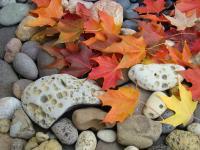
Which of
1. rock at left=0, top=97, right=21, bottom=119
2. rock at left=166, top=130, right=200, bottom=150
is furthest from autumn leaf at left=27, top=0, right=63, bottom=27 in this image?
rock at left=166, top=130, right=200, bottom=150

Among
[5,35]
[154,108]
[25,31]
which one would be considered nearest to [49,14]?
[25,31]

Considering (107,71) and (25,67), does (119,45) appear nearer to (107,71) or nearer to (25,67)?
(107,71)

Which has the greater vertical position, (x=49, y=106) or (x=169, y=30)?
(x=169, y=30)

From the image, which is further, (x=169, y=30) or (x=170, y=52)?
(x=169, y=30)

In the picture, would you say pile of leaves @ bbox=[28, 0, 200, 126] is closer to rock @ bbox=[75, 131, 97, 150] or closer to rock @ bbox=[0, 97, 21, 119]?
rock @ bbox=[75, 131, 97, 150]

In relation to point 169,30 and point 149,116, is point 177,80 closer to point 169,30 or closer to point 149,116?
point 149,116

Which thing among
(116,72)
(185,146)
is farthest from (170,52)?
(185,146)
